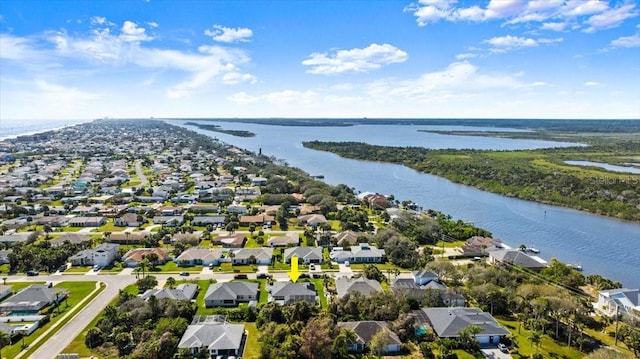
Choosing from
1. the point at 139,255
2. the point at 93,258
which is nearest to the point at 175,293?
the point at 139,255

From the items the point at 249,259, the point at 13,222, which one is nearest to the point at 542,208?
the point at 249,259

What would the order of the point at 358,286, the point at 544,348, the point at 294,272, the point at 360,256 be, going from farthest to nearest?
the point at 360,256, the point at 294,272, the point at 358,286, the point at 544,348

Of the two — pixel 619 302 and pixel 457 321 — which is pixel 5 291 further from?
pixel 619 302

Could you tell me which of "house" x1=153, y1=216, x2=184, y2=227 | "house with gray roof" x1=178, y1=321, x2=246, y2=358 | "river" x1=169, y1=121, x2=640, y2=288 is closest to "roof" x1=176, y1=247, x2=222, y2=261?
"house" x1=153, y1=216, x2=184, y2=227

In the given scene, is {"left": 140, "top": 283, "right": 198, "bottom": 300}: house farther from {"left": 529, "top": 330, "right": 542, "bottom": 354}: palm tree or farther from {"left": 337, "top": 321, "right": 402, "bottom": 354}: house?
{"left": 529, "top": 330, "right": 542, "bottom": 354}: palm tree

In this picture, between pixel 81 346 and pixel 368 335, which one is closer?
pixel 81 346

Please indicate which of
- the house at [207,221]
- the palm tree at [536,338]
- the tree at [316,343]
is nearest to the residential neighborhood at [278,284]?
the tree at [316,343]
